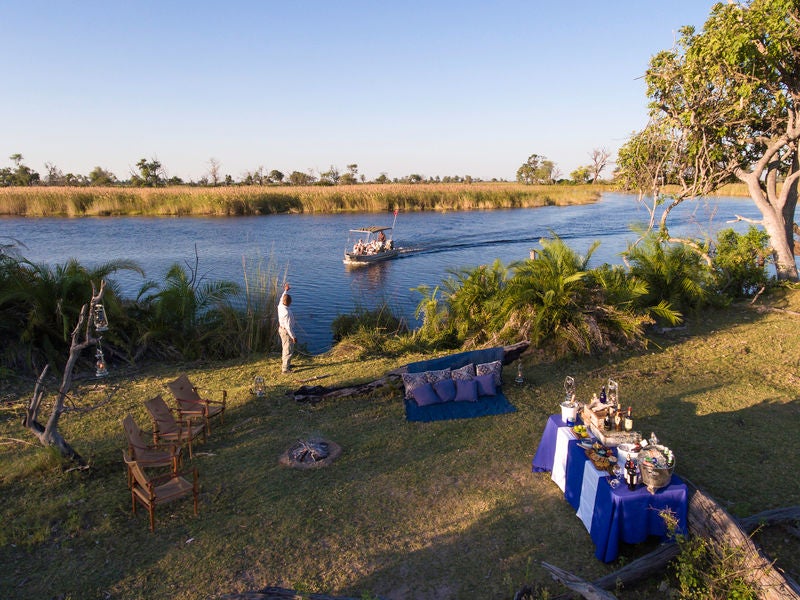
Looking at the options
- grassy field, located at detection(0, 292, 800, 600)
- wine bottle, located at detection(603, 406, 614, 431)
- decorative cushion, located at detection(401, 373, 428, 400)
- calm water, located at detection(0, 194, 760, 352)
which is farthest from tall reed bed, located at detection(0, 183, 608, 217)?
wine bottle, located at detection(603, 406, 614, 431)

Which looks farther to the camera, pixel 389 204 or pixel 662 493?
pixel 389 204

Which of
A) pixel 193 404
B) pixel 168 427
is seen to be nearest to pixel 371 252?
pixel 193 404

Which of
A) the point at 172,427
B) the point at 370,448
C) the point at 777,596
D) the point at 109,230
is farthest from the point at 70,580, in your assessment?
the point at 109,230

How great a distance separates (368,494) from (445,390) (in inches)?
105

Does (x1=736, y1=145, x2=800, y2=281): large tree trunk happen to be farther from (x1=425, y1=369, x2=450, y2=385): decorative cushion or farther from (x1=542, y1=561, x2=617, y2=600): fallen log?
(x1=542, y1=561, x2=617, y2=600): fallen log

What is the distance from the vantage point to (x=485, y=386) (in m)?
8.14

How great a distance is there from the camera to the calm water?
19.6 m

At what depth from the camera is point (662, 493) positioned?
447 centimetres

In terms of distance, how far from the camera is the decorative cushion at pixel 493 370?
27.3ft

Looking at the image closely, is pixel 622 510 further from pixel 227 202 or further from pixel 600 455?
pixel 227 202

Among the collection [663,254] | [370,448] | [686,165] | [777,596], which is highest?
[686,165]

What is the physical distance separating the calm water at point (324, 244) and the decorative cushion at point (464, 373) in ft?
18.4

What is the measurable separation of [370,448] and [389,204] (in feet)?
143

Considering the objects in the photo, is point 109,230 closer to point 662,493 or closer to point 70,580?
point 70,580
